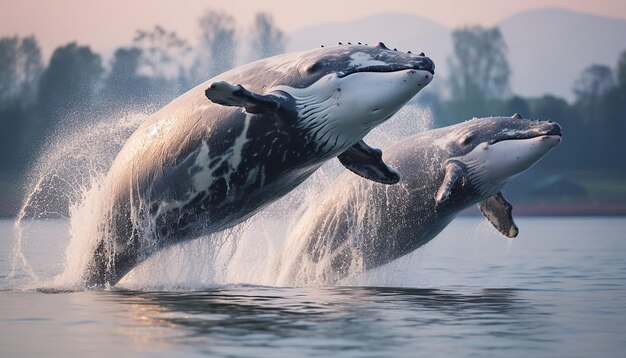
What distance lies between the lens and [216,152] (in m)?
22.0

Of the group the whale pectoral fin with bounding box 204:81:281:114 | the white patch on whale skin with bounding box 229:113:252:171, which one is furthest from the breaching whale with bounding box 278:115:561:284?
the whale pectoral fin with bounding box 204:81:281:114

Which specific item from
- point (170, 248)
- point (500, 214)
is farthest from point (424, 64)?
point (500, 214)

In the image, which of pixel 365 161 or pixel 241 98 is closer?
pixel 241 98

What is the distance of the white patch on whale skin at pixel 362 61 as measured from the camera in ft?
70.2

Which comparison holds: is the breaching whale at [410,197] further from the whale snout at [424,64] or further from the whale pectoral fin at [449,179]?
the whale snout at [424,64]

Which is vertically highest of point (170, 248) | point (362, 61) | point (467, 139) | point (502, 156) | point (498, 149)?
point (362, 61)

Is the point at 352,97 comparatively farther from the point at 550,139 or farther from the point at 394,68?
the point at 550,139

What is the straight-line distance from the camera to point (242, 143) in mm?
21719

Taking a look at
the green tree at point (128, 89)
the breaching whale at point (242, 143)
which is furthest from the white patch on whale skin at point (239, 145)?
the green tree at point (128, 89)

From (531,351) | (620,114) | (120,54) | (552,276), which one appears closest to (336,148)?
(531,351)

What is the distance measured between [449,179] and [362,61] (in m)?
4.85

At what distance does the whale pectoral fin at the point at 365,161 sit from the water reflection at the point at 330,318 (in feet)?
6.89

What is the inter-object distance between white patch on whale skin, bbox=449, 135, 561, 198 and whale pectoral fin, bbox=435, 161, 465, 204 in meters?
0.38

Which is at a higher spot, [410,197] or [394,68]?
[394,68]
